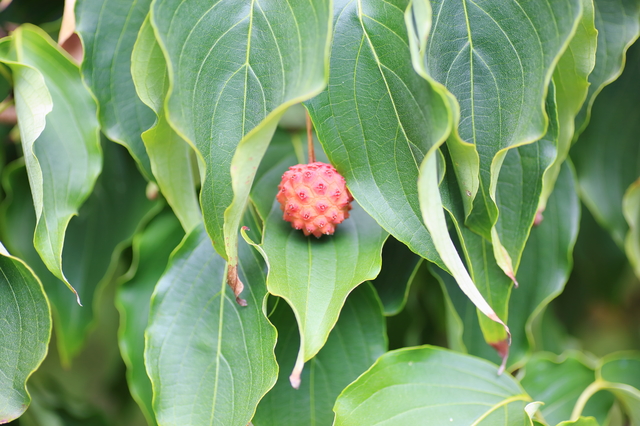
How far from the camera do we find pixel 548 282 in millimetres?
573

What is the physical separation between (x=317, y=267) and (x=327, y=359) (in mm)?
136

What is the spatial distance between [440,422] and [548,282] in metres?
0.23

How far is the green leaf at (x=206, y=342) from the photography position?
0.41 m

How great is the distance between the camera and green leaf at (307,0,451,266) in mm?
388

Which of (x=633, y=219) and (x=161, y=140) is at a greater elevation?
(x=161, y=140)

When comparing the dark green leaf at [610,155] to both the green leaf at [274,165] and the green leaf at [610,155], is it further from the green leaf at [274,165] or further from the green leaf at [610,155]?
the green leaf at [274,165]

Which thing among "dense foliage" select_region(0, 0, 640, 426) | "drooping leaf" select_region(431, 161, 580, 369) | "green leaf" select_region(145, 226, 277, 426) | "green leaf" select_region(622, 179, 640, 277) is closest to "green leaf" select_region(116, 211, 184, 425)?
"dense foliage" select_region(0, 0, 640, 426)

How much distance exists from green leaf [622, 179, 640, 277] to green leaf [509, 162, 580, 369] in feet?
0.34

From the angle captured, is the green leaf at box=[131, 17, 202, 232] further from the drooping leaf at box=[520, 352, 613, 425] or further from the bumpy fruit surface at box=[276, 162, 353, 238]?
the drooping leaf at box=[520, 352, 613, 425]

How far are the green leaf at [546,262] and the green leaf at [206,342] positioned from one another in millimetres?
325

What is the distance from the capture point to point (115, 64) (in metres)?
0.49

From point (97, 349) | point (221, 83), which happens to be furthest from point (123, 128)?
point (97, 349)

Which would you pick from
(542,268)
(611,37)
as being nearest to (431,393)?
(542,268)

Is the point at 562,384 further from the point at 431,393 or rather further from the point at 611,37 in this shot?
the point at 611,37
